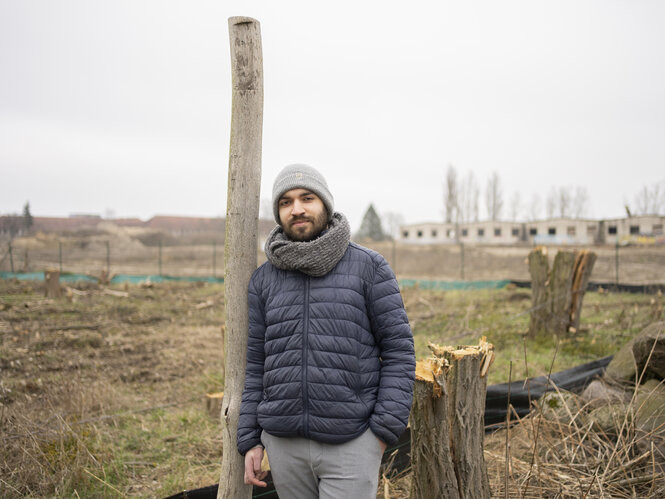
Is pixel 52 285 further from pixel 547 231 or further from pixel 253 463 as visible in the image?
pixel 547 231

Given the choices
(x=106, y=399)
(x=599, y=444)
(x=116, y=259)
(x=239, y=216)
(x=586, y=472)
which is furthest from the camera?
(x=116, y=259)

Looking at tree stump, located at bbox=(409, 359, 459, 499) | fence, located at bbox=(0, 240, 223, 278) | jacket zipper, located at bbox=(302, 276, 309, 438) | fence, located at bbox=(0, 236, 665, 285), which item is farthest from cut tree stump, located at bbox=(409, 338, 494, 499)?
fence, located at bbox=(0, 240, 223, 278)

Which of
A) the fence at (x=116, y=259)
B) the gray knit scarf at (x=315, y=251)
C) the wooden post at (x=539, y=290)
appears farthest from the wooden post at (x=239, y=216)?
the fence at (x=116, y=259)

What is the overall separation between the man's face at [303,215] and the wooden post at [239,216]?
417mm

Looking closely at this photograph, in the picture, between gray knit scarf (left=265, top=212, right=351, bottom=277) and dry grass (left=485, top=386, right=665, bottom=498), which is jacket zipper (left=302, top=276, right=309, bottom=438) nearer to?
gray knit scarf (left=265, top=212, right=351, bottom=277)

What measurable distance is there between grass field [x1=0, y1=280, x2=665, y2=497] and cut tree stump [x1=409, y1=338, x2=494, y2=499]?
370 mm

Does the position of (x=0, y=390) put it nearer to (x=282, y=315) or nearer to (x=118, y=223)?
(x=282, y=315)

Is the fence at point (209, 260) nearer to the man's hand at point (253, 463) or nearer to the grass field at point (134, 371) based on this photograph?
the grass field at point (134, 371)

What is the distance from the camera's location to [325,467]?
5.80 feet

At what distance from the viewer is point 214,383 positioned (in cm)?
570

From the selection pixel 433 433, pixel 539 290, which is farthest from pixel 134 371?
pixel 539 290

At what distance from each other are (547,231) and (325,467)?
169 feet

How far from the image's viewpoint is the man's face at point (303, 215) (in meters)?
1.90

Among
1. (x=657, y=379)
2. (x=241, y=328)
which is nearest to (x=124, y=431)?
(x=241, y=328)
